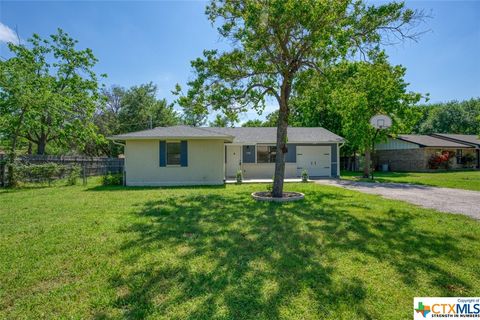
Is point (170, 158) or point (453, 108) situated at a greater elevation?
point (453, 108)

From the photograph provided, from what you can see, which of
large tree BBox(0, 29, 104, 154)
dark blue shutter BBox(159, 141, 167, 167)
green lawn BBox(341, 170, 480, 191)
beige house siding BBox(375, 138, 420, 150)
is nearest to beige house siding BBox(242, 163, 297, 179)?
green lawn BBox(341, 170, 480, 191)

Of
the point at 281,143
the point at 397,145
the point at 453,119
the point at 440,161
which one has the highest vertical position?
the point at 453,119

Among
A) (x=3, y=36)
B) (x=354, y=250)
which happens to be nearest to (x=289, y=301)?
(x=354, y=250)

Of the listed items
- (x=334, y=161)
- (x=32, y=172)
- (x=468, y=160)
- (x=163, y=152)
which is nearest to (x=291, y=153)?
(x=334, y=161)

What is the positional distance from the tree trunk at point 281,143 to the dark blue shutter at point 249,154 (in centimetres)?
765

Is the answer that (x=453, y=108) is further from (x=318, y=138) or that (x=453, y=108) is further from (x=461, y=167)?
(x=318, y=138)

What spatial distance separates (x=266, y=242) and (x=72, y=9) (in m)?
11.9

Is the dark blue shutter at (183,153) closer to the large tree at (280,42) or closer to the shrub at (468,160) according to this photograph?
the large tree at (280,42)

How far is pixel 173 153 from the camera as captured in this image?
12.1 meters

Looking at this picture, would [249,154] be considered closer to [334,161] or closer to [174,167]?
[174,167]

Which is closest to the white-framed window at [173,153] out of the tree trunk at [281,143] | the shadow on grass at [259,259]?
the tree trunk at [281,143]

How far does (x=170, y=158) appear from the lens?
12.1m

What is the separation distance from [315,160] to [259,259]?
1385cm

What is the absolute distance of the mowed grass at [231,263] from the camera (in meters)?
2.52
